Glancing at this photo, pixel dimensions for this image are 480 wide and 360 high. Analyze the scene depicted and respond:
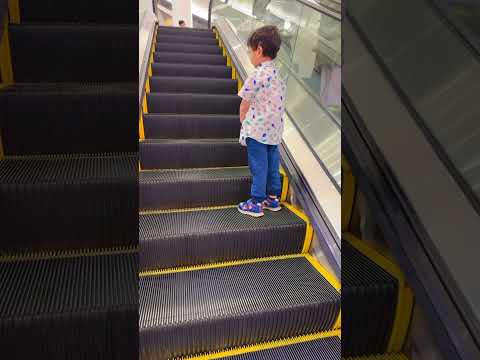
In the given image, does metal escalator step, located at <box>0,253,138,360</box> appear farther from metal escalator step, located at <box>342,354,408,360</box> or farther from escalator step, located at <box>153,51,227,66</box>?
escalator step, located at <box>153,51,227,66</box>

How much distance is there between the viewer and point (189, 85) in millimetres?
2795

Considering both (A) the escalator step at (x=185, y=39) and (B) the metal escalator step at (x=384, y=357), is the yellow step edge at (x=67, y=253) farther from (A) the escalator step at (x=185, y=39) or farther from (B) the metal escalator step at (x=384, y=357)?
(A) the escalator step at (x=185, y=39)

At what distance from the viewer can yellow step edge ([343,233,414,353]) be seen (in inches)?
11.2

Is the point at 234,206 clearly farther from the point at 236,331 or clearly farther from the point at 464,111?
the point at 464,111

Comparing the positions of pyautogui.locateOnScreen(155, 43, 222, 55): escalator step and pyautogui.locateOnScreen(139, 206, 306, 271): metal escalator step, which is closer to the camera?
pyautogui.locateOnScreen(139, 206, 306, 271): metal escalator step

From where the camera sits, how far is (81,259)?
2.64 ft

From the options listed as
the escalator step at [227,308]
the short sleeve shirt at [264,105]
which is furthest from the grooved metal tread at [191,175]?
the escalator step at [227,308]

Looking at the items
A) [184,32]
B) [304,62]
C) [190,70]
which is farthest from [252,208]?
[184,32]

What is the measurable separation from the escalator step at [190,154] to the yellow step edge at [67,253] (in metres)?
1.16

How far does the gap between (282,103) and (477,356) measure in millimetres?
1598

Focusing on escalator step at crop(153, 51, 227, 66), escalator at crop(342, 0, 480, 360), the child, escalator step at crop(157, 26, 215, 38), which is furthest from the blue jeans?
escalator step at crop(157, 26, 215, 38)

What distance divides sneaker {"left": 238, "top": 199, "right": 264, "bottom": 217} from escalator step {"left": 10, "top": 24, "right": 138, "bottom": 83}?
80cm

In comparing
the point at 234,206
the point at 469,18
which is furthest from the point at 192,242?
the point at 469,18

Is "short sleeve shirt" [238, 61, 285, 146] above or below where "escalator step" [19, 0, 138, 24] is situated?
below
